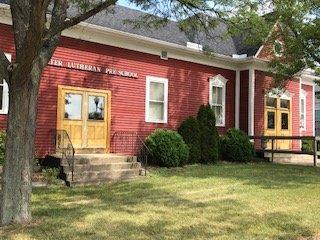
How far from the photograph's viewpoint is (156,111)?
60.5ft

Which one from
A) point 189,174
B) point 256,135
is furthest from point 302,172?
point 256,135

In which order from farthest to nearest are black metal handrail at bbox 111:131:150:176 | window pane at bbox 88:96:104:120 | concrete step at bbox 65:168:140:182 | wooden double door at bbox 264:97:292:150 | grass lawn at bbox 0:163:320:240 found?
wooden double door at bbox 264:97:292:150 < black metal handrail at bbox 111:131:150:176 < window pane at bbox 88:96:104:120 < concrete step at bbox 65:168:140:182 < grass lawn at bbox 0:163:320:240

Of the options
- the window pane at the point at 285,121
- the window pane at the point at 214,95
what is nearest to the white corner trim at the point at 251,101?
the window pane at the point at 214,95

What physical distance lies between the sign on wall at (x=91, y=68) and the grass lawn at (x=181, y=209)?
4.60 meters

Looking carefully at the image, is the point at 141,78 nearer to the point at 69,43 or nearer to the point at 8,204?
the point at 69,43

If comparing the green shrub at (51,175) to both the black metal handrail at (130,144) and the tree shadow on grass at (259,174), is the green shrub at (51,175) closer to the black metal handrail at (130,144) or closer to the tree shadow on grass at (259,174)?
the tree shadow on grass at (259,174)

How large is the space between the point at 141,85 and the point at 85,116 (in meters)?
2.82

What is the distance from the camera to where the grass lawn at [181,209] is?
7.37 meters

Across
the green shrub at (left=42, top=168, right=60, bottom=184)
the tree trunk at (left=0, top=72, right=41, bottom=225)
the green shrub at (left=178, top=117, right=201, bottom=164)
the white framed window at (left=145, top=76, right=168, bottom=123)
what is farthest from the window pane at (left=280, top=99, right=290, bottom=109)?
the tree trunk at (left=0, top=72, right=41, bottom=225)

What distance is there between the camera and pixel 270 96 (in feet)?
74.1

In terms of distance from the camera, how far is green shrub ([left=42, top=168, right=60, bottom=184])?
1251 cm

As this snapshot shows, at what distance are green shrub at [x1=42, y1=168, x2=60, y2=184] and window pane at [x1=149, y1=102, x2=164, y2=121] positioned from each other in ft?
19.2

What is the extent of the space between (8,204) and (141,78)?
1069 cm

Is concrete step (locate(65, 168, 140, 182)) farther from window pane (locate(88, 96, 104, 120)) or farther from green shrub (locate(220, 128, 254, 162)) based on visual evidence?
green shrub (locate(220, 128, 254, 162))
